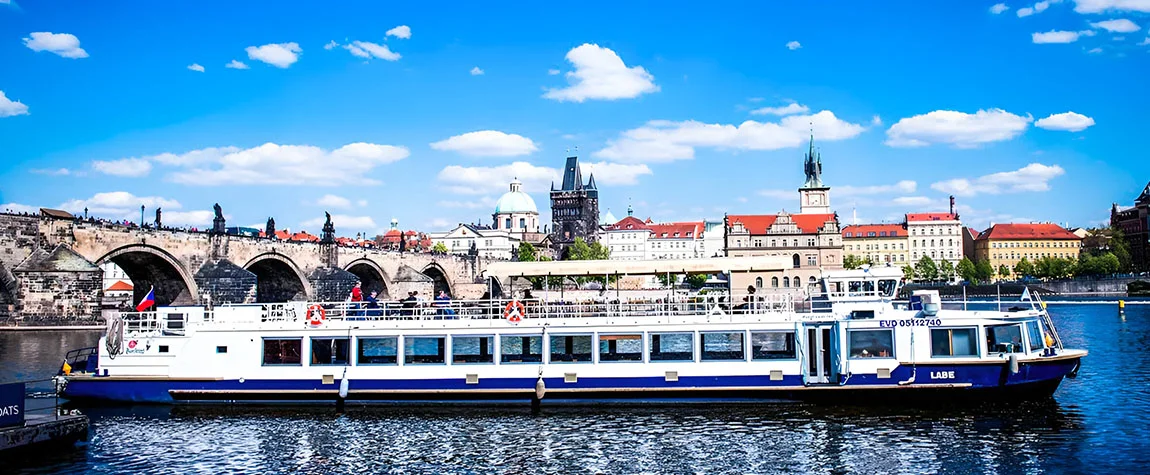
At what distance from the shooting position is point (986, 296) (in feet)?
348

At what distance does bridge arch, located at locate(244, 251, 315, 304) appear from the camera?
64.8 meters

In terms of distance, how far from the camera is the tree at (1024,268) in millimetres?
135875

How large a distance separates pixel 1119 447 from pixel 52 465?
2165 cm

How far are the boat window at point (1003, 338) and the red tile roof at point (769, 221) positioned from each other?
97140 millimetres

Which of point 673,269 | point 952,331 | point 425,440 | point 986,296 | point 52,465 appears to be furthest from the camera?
point 986,296

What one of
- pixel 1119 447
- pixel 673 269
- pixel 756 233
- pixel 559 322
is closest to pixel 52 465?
pixel 559 322

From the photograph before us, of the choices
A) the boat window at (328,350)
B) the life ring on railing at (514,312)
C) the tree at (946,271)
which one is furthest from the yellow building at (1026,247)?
the boat window at (328,350)

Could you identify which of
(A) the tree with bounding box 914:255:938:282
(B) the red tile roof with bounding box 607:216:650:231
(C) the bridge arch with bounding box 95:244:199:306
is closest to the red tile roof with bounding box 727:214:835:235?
(A) the tree with bounding box 914:255:938:282

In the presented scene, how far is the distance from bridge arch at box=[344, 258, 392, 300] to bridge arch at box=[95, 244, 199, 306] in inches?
752

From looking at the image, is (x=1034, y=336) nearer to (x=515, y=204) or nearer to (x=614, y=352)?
(x=614, y=352)

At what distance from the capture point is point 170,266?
173ft

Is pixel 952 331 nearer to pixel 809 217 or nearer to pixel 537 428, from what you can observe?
pixel 537 428

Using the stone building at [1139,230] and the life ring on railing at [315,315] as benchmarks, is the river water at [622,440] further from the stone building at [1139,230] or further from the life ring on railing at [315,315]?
the stone building at [1139,230]

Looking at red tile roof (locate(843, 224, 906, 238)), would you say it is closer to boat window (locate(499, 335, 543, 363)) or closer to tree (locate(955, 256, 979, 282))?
tree (locate(955, 256, 979, 282))
